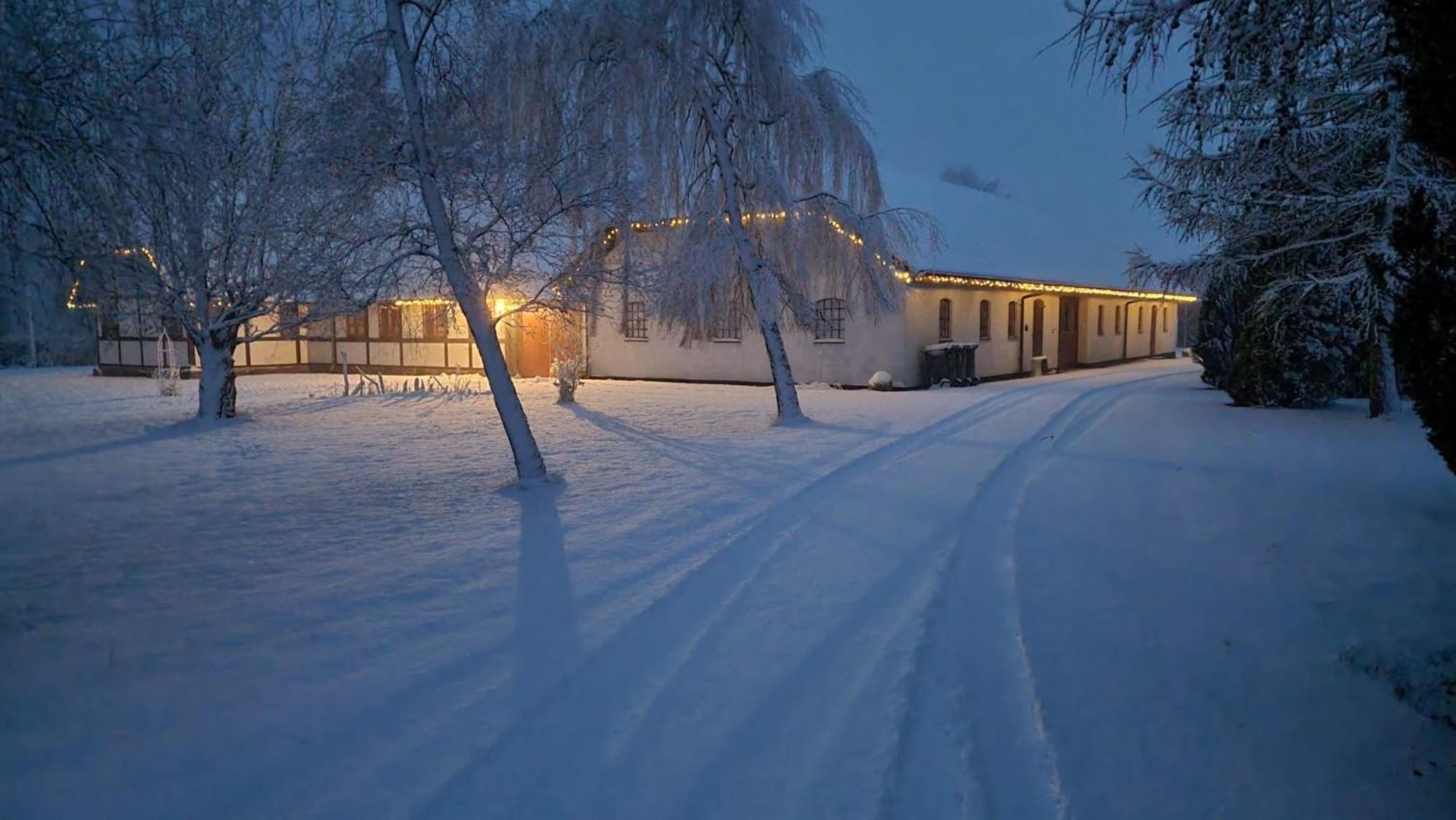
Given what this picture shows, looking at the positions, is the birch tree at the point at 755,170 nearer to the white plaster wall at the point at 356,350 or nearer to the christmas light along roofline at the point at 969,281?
the christmas light along roofline at the point at 969,281

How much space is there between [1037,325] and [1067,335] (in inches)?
110

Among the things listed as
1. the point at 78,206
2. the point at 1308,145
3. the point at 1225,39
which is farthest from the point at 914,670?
the point at 1308,145

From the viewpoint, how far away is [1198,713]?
3408mm

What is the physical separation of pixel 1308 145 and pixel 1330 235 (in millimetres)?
1995

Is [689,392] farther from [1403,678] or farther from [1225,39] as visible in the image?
[1403,678]

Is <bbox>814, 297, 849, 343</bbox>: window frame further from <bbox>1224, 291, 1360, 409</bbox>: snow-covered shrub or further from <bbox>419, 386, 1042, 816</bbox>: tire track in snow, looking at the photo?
<bbox>419, 386, 1042, 816</bbox>: tire track in snow

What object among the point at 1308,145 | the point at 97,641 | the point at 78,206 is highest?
the point at 1308,145

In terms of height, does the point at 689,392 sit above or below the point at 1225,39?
below

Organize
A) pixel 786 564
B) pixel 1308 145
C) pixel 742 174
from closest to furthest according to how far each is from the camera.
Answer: pixel 786 564 → pixel 1308 145 → pixel 742 174

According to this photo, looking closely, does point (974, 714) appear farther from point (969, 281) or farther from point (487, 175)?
point (969, 281)

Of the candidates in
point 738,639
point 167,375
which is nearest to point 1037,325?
point 738,639

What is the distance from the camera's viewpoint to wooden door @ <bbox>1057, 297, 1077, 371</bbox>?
85.1 feet

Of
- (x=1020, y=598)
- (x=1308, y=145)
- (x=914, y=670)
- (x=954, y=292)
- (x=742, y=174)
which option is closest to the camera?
(x=914, y=670)

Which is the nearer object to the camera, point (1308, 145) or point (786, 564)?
point (786, 564)
